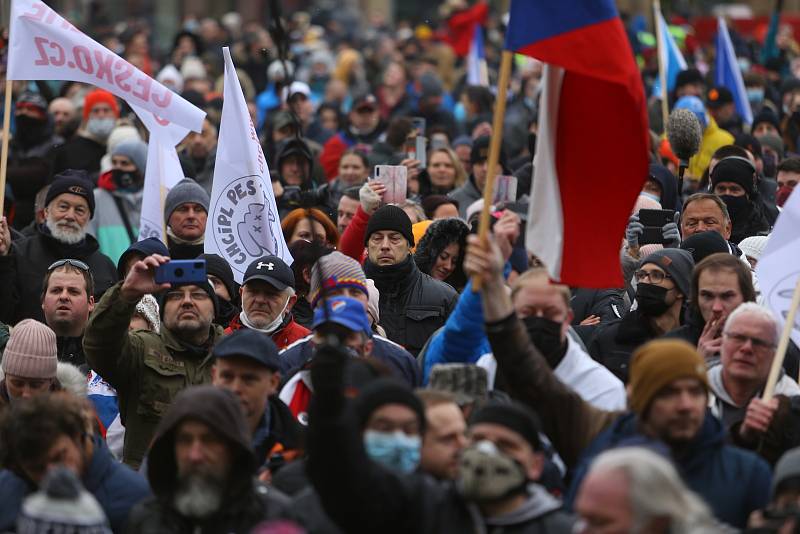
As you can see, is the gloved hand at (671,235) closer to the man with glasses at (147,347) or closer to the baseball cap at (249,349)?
the man with glasses at (147,347)

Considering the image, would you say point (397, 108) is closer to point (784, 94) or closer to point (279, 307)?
point (784, 94)

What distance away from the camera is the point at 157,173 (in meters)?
11.8

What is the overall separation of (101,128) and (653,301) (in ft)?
23.5

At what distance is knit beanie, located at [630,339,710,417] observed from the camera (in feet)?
21.0

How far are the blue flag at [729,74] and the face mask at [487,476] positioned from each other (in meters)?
12.6

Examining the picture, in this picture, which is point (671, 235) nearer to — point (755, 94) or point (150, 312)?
point (150, 312)

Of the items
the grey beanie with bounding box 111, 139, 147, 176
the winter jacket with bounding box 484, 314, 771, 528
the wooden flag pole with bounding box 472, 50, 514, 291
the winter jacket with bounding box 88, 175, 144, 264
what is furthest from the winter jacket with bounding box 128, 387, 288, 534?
the grey beanie with bounding box 111, 139, 147, 176

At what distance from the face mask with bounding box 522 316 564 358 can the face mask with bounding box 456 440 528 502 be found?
1526 mm

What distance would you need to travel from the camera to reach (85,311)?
993cm

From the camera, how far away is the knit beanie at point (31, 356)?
8.39m

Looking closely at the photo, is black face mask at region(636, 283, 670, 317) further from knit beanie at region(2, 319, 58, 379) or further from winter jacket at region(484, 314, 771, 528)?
knit beanie at region(2, 319, 58, 379)

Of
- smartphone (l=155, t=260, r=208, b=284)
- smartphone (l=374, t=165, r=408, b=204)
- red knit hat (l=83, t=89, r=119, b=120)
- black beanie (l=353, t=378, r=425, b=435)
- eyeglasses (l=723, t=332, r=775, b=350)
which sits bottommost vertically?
black beanie (l=353, t=378, r=425, b=435)

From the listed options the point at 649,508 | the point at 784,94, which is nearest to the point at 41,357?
the point at 649,508

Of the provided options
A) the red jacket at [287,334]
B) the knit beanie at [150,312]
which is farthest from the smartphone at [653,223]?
the knit beanie at [150,312]
